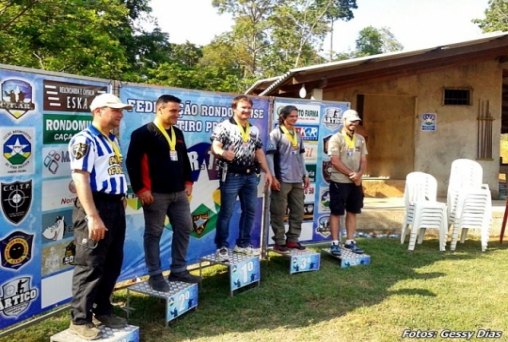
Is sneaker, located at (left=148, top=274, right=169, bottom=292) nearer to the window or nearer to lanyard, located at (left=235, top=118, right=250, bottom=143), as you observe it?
lanyard, located at (left=235, top=118, right=250, bottom=143)

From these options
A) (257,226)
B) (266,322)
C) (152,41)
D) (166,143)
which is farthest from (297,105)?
(152,41)

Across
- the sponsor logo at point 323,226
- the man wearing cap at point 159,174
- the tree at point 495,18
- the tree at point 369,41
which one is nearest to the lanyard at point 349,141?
the sponsor logo at point 323,226

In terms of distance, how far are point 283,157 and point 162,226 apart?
1751 millimetres

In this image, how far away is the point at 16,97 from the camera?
118 inches

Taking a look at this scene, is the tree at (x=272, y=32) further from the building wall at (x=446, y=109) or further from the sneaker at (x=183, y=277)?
the sneaker at (x=183, y=277)

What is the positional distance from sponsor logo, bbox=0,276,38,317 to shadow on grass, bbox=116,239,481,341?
0.81 m

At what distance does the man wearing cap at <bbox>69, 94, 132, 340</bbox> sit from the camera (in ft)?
9.70

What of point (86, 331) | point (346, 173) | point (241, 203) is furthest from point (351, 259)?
point (86, 331)

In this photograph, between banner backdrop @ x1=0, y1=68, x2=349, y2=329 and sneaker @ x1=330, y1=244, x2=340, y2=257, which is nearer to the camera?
banner backdrop @ x1=0, y1=68, x2=349, y2=329

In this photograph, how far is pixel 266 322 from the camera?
384cm

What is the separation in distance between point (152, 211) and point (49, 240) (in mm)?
754

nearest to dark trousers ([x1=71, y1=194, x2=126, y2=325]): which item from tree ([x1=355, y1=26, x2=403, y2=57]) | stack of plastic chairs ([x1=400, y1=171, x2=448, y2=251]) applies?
stack of plastic chairs ([x1=400, y1=171, x2=448, y2=251])

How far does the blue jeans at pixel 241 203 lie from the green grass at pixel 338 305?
455 millimetres

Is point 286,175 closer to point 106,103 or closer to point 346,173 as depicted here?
point 346,173
